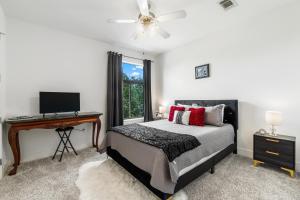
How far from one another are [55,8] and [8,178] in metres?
2.87

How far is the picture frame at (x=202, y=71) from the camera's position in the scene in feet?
11.7

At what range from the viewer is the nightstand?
213 centimetres

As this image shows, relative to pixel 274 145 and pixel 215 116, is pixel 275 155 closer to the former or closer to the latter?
pixel 274 145

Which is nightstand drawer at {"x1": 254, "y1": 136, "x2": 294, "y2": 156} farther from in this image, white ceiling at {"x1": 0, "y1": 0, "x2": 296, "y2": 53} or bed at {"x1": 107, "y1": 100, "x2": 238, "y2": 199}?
white ceiling at {"x1": 0, "y1": 0, "x2": 296, "y2": 53}

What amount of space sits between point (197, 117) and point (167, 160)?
60.5 inches

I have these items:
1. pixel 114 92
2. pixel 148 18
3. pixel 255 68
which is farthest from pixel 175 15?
pixel 114 92

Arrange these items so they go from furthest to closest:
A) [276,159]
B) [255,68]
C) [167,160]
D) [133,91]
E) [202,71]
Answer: [133,91] → [202,71] → [255,68] → [276,159] → [167,160]

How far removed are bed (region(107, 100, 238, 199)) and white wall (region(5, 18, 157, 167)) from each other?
54.8 inches

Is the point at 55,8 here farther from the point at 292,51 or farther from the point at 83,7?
→ the point at 292,51

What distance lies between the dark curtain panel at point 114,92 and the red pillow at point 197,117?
1.99 metres

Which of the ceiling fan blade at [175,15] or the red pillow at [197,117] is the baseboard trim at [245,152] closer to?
the red pillow at [197,117]

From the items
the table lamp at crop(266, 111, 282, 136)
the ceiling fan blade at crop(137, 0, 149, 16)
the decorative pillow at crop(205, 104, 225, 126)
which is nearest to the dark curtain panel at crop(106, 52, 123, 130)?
the ceiling fan blade at crop(137, 0, 149, 16)

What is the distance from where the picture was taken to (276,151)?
225cm

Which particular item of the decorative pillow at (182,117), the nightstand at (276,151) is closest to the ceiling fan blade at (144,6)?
the decorative pillow at (182,117)
